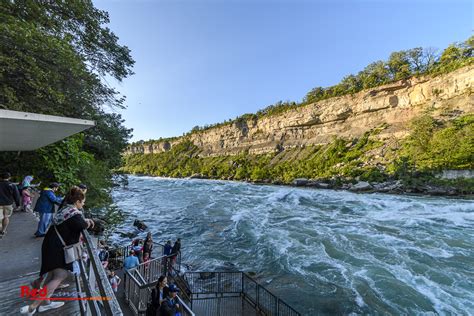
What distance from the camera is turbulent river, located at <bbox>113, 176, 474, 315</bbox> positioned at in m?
7.60

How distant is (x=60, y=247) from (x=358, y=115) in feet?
192

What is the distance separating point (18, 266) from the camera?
381 cm

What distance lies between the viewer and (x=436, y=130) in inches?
1362

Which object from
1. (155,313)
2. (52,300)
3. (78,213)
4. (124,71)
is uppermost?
(124,71)

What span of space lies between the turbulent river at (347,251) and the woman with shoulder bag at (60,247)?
718cm

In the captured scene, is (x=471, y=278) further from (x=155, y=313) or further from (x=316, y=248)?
(x=155, y=313)

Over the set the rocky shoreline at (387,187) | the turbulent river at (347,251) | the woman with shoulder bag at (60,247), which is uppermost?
the woman with shoulder bag at (60,247)

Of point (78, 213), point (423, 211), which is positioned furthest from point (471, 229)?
point (78, 213)

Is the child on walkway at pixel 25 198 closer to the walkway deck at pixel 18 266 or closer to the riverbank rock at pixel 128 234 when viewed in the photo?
the walkway deck at pixel 18 266

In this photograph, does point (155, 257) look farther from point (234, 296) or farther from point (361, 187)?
point (361, 187)

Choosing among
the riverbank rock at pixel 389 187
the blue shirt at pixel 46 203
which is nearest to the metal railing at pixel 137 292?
the blue shirt at pixel 46 203

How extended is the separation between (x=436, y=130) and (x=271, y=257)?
128ft

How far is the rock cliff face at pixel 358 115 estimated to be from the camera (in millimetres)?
36594

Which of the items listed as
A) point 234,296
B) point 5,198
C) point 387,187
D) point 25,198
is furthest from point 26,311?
point 387,187
